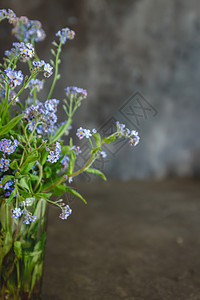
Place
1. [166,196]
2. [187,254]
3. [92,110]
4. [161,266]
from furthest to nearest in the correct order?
1. [92,110]
2. [166,196]
3. [187,254]
4. [161,266]

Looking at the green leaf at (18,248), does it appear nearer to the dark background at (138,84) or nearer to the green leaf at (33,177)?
the green leaf at (33,177)

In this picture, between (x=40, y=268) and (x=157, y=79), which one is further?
(x=157, y=79)

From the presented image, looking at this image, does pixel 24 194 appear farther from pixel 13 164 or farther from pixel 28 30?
pixel 28 30

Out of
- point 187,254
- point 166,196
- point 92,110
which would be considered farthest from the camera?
point 92,110

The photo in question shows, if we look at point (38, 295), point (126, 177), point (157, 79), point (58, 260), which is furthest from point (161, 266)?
point (157, 79)

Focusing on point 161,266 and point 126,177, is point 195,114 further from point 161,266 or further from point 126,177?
point 161,266

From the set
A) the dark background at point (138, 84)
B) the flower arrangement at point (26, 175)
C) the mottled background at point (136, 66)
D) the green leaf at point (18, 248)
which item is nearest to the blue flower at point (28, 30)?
the flower arrangement at point (26, 175)

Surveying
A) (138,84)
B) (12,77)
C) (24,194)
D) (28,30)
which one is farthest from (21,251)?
(138,84)

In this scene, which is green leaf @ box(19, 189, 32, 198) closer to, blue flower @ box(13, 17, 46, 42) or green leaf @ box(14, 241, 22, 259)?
green leaf @ box(14, 241, 22, 259)
